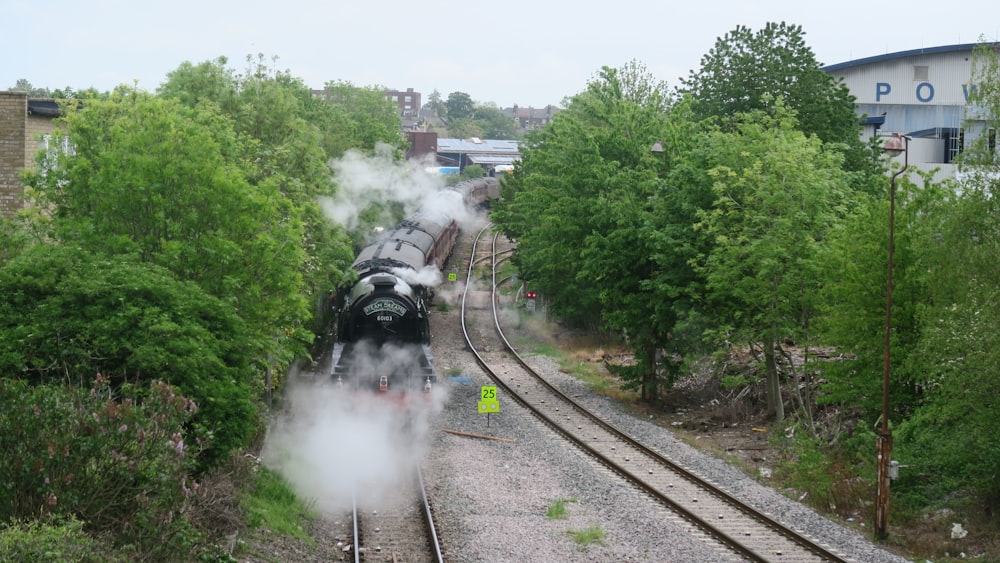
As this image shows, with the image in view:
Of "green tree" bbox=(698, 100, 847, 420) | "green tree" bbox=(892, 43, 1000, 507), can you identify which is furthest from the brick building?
"green tree" bbox=(892, 43, 1000, 507)

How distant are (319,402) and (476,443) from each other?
526cm

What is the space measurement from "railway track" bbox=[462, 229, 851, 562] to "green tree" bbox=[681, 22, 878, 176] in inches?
574

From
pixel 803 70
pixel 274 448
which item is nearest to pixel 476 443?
pixel 274 448

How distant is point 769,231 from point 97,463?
18.4 meters

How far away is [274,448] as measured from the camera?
915 inches

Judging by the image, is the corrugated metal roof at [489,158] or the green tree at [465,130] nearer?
the corrugated metal roof at [489,158]

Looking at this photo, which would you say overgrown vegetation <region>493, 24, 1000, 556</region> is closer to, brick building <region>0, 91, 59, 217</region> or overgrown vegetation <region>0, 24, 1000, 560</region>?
overgrown vegetation <region>0, 24, 1000, 560</region>

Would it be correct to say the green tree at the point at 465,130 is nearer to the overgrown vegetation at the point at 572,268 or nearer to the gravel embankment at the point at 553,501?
the overgrown vegetation at the point at 572,268

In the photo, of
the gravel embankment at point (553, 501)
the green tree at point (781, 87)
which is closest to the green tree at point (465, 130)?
the green tree at point (781, 87)

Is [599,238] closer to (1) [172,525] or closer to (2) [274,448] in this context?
(2) [274,448]

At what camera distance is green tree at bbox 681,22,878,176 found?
39.7 m

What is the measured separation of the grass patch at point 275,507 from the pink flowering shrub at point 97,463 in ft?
13.1

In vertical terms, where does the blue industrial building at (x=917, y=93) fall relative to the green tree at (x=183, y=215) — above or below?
above

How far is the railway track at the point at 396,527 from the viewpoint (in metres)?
16.2
